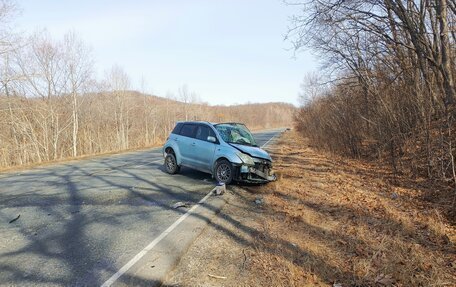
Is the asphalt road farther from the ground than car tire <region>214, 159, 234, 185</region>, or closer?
closer

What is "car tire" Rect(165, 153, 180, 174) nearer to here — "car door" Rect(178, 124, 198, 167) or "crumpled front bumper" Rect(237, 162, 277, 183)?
"car door" Rect(178, 124, 198, 167)

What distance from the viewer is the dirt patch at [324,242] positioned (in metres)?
3.72

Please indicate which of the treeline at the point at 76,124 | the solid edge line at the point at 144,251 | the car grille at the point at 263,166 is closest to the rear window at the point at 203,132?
the car grille at the point at 263,166

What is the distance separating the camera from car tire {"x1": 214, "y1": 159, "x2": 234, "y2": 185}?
876cm

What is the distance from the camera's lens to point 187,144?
10.1 metres

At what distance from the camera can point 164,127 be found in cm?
4600

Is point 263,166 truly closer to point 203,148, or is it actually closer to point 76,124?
point 203,148

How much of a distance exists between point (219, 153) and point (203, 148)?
2.54ft

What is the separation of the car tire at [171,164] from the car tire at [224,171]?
1984 mm

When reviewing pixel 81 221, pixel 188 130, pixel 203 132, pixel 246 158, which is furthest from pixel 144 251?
pixel 188 130

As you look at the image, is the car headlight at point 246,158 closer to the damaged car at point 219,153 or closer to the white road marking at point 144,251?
the damaged car at point 219,153

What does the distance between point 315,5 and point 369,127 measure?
6855mm

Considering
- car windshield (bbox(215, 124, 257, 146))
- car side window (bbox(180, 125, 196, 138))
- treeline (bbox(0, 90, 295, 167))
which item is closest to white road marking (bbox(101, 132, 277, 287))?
car windshield (bbox(215, 124, 257, 146))

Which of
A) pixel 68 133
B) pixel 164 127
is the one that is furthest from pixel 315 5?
pixel 164 127
